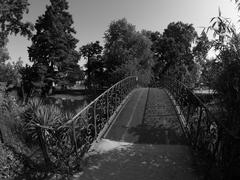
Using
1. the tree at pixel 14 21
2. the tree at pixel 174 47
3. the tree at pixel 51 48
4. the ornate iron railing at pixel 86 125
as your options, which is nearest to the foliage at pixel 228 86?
the ornate iron railing at pixel 86 125

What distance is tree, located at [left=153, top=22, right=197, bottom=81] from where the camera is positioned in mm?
30152

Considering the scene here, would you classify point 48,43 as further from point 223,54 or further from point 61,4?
point 223,54

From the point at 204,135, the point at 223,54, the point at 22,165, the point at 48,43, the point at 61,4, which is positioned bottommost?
the point at 22,165

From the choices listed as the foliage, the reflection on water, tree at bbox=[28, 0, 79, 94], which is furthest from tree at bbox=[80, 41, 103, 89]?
the foliage

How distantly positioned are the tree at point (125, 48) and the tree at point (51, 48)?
5.75m

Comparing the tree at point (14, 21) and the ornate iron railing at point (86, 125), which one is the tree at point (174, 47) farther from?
the ornate iron railing at point (86, 125)

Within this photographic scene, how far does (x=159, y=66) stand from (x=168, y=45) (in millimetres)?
4066

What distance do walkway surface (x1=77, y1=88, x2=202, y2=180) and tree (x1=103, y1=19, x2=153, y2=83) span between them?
19.1 metres

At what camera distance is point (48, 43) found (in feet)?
78.8

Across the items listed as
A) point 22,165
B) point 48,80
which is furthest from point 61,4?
point 22,165

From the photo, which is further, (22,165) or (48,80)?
(48,80)

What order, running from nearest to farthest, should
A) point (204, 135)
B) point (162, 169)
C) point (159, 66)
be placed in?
point (162, 169) → point (204, 135) → point (159, 66)

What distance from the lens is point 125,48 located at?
28.5 metres

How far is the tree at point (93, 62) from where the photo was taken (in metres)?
33.0
